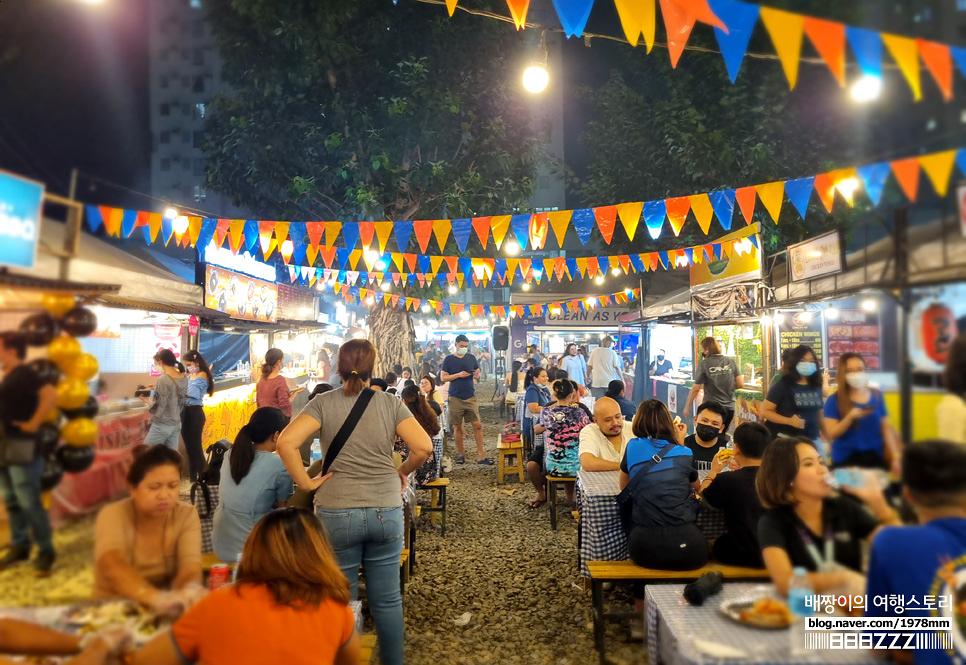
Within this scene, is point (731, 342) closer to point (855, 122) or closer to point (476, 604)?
point (476, 604)

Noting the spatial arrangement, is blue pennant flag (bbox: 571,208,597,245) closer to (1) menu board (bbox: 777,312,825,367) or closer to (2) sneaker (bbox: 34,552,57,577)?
(1) menu board (bbox: 777,312,825,367)

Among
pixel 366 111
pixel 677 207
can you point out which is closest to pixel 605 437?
pixel 677 207

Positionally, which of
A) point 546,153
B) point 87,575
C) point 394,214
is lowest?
point 87,575

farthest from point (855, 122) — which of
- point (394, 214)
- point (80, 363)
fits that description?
point (394, 214)

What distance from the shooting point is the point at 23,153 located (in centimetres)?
145

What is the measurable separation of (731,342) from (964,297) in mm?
9921

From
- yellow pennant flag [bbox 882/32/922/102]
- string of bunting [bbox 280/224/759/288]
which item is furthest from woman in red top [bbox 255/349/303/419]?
yellow pennant flag [bbox 882/32/922/102]

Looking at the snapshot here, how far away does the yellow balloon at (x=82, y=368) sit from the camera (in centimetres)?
142

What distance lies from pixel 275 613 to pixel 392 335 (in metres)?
13.8

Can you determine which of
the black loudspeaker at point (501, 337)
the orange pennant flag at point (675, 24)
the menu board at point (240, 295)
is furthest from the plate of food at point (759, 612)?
the black loudspeaker at point (501, 337)

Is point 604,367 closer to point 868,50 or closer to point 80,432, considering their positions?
point 868,50

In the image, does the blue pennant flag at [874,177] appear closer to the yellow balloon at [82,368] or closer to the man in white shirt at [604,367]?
the yellow balloon at [82,368]

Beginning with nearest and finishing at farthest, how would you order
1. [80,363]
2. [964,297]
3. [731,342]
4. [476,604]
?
[964,297] → [80,363] → [476,604] → [731,342]

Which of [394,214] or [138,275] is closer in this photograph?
[138,275]
